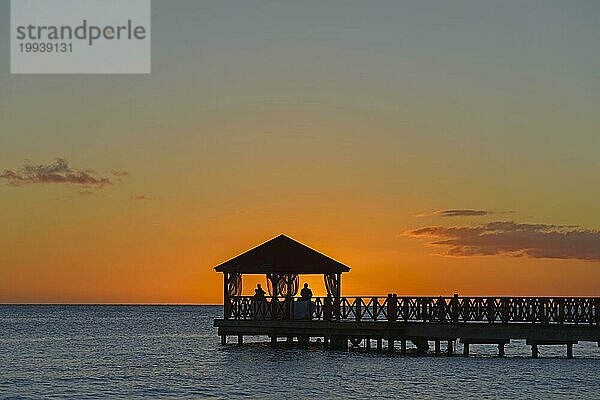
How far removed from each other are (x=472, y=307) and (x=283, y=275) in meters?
7.60

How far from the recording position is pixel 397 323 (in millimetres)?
37875

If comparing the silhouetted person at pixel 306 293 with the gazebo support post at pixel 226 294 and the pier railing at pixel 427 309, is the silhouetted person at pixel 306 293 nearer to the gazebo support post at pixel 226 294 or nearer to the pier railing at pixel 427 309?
the pier railing at pixel 427 309

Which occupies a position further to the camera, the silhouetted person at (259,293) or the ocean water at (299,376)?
the silhouetted person at (259,293)

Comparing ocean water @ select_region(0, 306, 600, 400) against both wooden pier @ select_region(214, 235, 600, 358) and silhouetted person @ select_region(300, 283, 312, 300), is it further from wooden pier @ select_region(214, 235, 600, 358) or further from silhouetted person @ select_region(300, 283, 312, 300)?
silhouetted person @ select_region(300, 283, 312, 300)

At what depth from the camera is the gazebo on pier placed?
40.5 meters

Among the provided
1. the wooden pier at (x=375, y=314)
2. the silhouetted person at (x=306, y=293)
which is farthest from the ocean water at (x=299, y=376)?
the silhouetted person at (x=306, y=293)

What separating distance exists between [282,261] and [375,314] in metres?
4.42

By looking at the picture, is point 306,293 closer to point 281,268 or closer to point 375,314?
point 281,268

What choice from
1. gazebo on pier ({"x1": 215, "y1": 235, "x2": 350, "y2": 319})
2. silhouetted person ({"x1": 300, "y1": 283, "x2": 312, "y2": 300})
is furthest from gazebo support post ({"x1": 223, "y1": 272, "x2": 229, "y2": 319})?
silhouetted person ({"x1": 300, "y1": 283, "x2": 312, "y2": 300})

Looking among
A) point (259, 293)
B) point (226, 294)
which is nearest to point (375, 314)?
point (259, 293)

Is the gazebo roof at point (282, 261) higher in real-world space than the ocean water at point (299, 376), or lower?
higher

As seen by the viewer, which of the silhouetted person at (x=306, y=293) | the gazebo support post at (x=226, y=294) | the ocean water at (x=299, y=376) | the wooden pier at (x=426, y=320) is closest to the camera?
the ocean water at (x=299, y=376)

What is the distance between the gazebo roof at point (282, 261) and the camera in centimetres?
4041

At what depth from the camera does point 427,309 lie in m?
37.9
